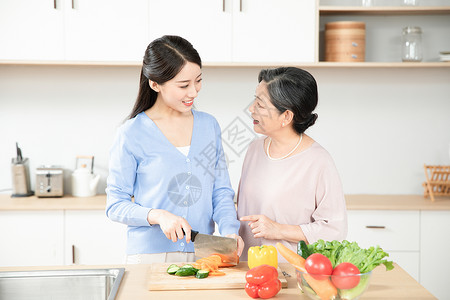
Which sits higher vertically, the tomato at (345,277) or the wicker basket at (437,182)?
the tomato at (345,277)

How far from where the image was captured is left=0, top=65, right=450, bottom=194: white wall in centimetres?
346

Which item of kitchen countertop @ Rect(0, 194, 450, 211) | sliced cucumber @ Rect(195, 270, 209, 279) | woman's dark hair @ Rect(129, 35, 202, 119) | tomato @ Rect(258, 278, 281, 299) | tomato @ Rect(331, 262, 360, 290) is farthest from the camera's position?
kitchen countertop @ Rect(0, 194, 450, 211)

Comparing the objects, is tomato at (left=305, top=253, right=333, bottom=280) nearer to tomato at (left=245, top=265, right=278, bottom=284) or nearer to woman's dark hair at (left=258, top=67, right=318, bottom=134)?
tomato at (left=245, top=265, right=278, bottom=284)

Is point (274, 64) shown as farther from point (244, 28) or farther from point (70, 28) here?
point (70, 28)

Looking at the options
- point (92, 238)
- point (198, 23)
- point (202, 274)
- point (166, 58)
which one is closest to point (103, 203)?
point (92, 238)

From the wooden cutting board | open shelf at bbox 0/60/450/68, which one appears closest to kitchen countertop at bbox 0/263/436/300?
the wooden cutting board

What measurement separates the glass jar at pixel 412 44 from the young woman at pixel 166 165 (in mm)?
1837

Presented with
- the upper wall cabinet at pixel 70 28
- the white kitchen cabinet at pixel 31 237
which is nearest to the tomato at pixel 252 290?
the white kitchen cabinet at pixel 31 237

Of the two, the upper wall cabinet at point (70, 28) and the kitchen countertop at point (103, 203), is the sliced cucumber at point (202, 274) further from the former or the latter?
the upper wall cabinet at point (70, 28)

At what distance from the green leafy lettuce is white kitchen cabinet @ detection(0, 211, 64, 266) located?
2.02 metres

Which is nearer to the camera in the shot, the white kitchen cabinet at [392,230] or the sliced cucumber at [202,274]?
the sliced cucumber at [202,274]

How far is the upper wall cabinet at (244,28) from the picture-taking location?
10.2 feet

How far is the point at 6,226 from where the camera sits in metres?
3.02

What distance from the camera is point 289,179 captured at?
74.1 inches
